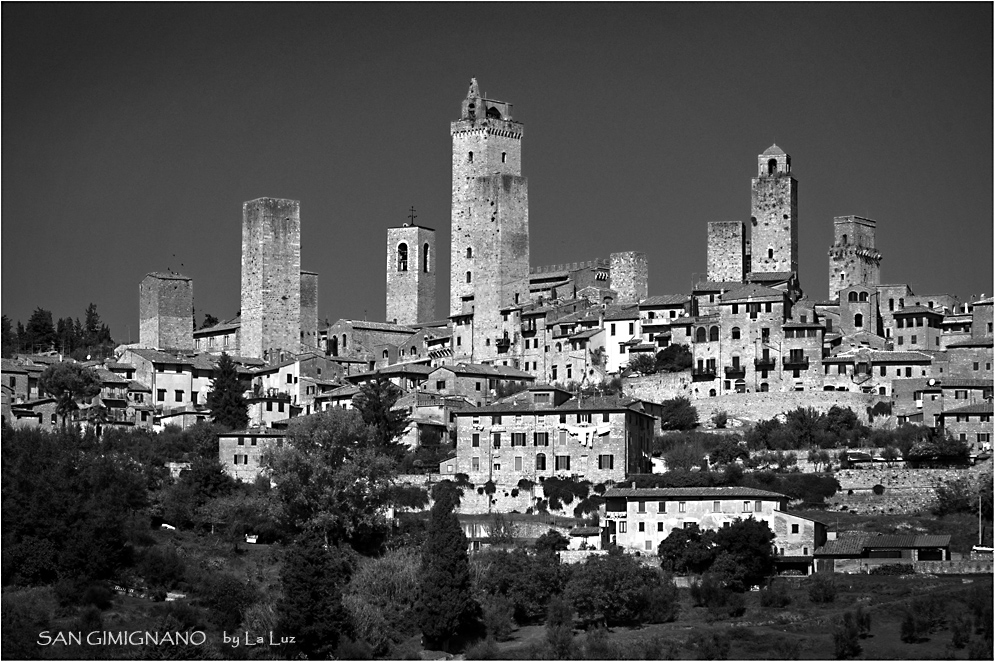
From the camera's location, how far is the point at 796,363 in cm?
8231

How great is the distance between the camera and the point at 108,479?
69000mm

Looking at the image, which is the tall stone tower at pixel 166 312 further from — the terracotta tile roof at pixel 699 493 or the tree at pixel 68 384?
the terracotta tile roof at pixel 699 493

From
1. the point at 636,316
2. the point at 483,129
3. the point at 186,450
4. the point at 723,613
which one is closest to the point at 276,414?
the point at 186,450

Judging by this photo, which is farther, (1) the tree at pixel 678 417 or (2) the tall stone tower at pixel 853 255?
(2) the tall stone tower at pixel 853 255

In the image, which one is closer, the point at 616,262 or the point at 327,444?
the point at 327,444

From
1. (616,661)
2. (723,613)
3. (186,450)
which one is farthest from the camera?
(186,450)

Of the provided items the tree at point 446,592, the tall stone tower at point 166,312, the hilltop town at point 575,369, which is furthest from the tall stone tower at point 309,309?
the tree at point 446,592

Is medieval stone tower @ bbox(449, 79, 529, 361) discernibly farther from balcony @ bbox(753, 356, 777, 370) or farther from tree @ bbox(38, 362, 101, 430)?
tree @ bbox(38, 362, 101, 430)

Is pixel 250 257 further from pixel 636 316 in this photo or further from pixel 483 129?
pixel 636 316

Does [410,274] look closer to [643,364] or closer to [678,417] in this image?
[643,364]

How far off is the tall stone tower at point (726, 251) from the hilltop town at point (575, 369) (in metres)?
0.09

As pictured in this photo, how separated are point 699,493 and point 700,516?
769mm

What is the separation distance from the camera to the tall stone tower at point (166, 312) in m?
98.9

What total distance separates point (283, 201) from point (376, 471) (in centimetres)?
3700
